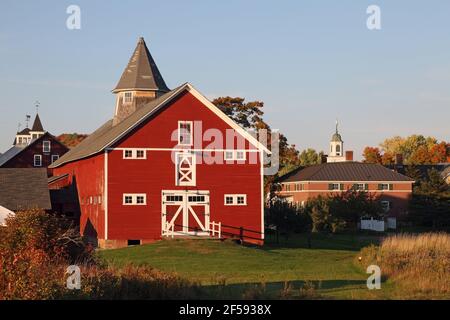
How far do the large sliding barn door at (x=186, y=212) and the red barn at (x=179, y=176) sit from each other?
6 centimetres

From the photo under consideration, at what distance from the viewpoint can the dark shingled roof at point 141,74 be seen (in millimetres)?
65062

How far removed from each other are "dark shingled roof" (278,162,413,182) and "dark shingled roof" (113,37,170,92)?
2765 cm

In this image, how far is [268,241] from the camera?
56.9m

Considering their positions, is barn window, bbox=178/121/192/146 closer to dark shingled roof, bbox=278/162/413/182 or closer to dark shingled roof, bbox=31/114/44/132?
dark shingled roof, bbox=278/162/413/182

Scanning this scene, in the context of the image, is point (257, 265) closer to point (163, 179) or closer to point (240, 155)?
point (163, 179)

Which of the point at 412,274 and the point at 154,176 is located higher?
the point at 154,176

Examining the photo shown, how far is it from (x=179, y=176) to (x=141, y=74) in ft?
52.6

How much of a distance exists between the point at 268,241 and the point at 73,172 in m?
14.9

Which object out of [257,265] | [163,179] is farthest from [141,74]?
[257,265]

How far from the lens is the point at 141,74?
65500 mm

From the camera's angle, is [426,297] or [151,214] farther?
[151,214]

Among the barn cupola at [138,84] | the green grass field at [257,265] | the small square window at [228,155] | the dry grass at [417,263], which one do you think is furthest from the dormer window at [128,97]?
the dry grass at [417,263]
